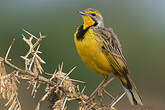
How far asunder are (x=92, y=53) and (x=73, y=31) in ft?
31.3

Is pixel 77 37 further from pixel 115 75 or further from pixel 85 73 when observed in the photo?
pixel 85 73

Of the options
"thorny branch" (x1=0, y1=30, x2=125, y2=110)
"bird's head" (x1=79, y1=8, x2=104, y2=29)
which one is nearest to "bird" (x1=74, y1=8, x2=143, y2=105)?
"bird's head" (x1=79, y1=8, x2=104, y2=29)

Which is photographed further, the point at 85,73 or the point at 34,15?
the point at 34,15

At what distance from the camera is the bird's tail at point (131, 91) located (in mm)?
3904

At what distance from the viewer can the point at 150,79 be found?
12.5 m

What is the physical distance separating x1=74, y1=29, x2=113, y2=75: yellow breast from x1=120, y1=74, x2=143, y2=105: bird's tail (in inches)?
8.0

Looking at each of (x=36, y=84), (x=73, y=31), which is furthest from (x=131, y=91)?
(x=73, y=31)

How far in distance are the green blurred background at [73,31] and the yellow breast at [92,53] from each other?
3.06 metres

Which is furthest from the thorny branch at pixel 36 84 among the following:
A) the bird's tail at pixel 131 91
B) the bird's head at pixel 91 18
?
the bird's head at pixel 91 18

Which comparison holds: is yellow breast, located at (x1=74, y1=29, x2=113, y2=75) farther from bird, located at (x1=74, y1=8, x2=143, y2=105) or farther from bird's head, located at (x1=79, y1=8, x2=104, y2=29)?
bird's head, located at (x1=79, y1=8, x2=104, y2=29)

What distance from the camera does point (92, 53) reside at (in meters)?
4.27

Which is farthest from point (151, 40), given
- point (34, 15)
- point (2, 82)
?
point (2, 82)

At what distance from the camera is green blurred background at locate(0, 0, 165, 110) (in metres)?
10.3

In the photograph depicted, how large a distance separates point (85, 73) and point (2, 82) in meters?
8.01
